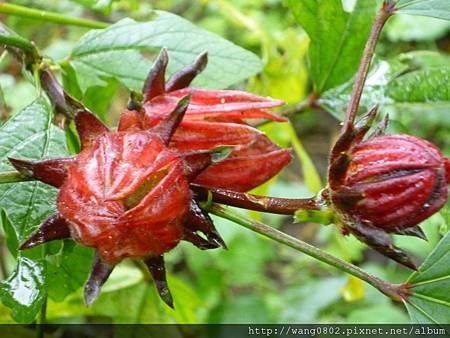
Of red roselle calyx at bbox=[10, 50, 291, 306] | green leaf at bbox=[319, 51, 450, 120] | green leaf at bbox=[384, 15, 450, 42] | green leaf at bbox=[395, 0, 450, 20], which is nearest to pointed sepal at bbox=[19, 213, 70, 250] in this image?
red roselle calyx at bbox=[10, 50, 291, 306]

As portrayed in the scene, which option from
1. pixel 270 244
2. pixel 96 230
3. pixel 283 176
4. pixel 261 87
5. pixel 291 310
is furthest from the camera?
pixel 283 176

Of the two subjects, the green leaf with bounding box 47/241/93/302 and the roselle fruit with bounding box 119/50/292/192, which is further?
the green leaf with bounding box 47/241/93/302

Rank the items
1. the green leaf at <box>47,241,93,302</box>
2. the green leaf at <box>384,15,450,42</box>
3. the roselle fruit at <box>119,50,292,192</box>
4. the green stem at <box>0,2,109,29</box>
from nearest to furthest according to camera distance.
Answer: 1. the roselle fruit at <box>119,50,292,192</box>
2. the green leaf at <box>47,241,93,302</box>
3. the green stem at <box>0,2,109,29</box>
4. the green leaf at <box>384,15,450,42</box>

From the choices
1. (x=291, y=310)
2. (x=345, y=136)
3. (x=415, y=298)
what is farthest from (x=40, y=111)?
(x=291, y=310)

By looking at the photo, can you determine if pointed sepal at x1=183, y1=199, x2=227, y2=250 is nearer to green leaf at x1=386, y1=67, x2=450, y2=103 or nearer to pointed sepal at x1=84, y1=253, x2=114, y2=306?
pointed sepal at x1=84, y1=253, x2=114, y2=306

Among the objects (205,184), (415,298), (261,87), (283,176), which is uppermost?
(205,184)

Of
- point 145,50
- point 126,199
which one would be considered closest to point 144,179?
point 126,199

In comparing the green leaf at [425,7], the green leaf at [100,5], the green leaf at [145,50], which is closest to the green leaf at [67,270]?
the green leaf at [145,50]

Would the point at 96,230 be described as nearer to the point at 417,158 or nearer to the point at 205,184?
the point at 205,184
